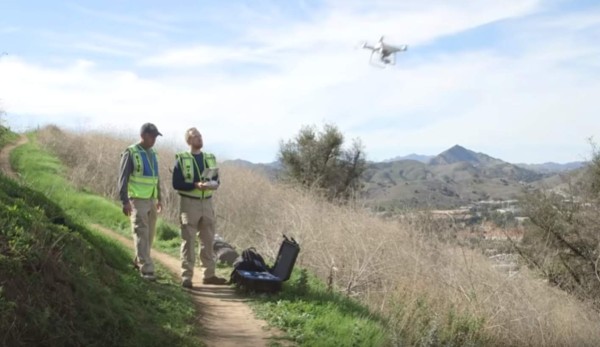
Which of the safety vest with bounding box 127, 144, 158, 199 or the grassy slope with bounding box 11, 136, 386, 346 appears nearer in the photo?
the grassy slope with bounding box 11, 136, 386, 346

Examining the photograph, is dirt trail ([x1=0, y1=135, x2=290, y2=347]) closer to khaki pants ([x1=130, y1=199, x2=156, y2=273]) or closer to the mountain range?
khaki pants ([x1=130, y1=199, x2=156, y2=273])

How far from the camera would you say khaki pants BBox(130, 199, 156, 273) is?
861cm

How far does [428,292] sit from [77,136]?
879 inches

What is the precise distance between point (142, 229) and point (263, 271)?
1.86m

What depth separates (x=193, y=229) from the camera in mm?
9297

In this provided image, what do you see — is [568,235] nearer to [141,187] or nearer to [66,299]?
[141,187]

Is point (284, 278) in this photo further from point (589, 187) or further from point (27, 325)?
point (589, 187)

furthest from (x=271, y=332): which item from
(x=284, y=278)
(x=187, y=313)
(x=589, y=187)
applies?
(x=589, y=187)

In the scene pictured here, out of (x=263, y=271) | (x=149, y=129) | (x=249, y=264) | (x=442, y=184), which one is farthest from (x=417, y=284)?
(x=442, y=184)

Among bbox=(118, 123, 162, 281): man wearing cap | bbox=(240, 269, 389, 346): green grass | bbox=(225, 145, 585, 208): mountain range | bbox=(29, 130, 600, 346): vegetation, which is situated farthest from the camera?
bbox=(225, 145, 585, 208): mountain range

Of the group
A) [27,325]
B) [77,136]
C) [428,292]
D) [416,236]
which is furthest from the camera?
[77,136]

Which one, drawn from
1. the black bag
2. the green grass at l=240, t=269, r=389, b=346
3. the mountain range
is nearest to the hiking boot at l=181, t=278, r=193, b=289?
the black bag

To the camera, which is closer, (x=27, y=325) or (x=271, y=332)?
(x=27, y=325)

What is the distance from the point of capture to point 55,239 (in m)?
6.21
